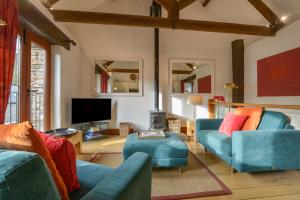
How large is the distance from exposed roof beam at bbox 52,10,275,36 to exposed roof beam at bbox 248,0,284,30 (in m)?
0.15

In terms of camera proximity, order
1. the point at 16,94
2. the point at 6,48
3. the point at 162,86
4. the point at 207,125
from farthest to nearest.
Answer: the point at 162,86
the point at 207,125
the point at 16,94
the point at 6,48

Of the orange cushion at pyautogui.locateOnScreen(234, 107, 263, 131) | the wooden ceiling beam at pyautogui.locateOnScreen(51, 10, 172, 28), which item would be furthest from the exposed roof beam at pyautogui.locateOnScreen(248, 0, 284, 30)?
the orange cushion at pyautogui.locateOnScreen(234, 107, 263, 131)

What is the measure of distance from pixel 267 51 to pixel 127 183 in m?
4.99

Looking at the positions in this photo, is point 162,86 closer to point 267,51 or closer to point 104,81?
point 104,81

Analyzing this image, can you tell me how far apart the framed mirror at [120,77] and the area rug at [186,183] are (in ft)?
8.69

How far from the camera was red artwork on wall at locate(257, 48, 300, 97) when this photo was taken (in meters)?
3.81

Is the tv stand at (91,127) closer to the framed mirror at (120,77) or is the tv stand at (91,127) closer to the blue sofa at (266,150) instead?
the framed mirror at (120,77)

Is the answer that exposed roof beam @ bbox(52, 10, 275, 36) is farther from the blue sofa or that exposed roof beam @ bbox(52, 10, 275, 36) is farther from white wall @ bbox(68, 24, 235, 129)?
the blue sofa

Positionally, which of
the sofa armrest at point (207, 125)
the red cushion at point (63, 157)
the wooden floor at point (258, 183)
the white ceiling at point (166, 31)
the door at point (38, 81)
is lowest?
the wooden floor at point (258, 183)

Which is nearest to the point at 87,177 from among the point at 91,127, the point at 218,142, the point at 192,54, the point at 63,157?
the point at 63,157

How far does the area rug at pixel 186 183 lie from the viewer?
186 cm

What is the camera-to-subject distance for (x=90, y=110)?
438 centimetres

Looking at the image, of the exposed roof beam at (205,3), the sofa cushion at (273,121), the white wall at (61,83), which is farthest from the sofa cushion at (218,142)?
the exposed roof beam at (205,3)

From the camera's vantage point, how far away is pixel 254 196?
1.83m
